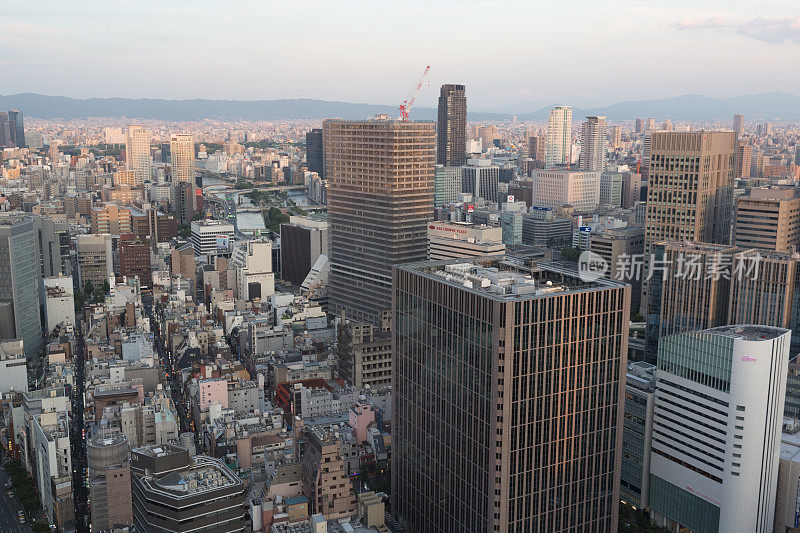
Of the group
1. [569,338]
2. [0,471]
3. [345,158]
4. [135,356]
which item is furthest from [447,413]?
[345,158]

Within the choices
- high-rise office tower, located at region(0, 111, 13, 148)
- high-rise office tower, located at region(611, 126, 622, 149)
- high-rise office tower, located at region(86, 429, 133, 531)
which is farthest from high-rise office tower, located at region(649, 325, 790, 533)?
high-rise office tower, located at region(0, 111, 13, 148)

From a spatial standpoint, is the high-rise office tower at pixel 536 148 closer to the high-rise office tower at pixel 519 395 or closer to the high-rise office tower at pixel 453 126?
the high-rise office tower at pixel 453 126

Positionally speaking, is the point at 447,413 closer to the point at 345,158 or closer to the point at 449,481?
the point at 449,481

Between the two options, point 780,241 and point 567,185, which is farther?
point 567,185

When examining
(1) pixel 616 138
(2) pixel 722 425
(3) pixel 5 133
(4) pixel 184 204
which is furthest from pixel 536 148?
(2) pixel 722 425

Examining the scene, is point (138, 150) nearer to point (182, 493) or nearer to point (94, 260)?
point (94, 260)
